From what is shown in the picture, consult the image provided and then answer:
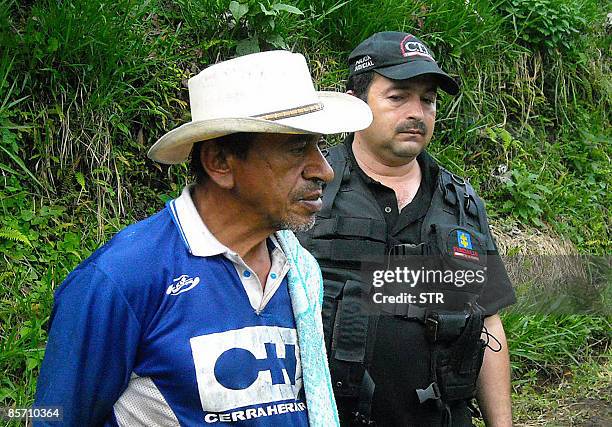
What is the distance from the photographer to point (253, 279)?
2.26 m

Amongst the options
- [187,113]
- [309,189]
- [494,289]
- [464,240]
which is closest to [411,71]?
[464,240]

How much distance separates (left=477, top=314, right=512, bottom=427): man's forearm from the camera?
11.4ft

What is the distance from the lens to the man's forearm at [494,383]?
11.4 ft

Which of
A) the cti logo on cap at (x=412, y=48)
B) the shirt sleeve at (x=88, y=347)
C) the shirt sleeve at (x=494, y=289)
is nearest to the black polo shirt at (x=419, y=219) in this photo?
the shirt sleeve at (x=494, y=289)

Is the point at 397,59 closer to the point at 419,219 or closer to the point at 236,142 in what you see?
the point at 419,219

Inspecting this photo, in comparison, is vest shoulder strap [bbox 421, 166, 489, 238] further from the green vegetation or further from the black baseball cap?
the green vegetation

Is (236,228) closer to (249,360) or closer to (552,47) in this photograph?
(249,360)

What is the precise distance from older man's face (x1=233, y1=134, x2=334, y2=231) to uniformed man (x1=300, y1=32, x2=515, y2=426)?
36.2 inches

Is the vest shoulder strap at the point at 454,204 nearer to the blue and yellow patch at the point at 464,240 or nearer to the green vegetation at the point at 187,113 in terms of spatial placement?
the blue and yellow patch at the point at 464,240

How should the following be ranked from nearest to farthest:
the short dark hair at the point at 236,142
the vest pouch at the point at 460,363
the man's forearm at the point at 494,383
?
the short dark hair at the point at 236,142 < the vest pouch at the point at 460,363 < the man's forearm at the point at 494,383

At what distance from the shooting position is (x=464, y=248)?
337cm

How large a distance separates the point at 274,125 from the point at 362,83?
5.35 ft

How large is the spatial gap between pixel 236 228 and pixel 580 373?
14.6ft

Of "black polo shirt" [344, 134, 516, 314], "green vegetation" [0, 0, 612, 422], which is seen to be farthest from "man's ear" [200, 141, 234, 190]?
"green vegetation" [0, 0, 612, 422]
